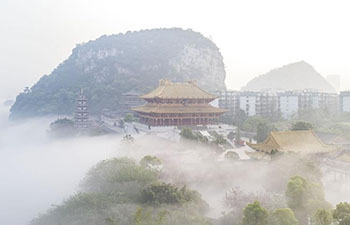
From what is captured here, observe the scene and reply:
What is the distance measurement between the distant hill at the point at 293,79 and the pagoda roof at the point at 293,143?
102 m

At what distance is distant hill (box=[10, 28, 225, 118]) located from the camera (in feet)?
241

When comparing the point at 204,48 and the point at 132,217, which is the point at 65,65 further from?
the point at 132,217

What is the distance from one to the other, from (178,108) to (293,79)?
105 m

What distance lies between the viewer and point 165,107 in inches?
1097

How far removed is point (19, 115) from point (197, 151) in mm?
64638

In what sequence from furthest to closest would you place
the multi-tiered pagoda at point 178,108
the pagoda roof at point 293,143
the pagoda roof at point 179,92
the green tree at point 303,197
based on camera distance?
the pagoda roof at point 179,92 < the multi-tiered pagoda at point 178,108 < the pagoda roof at point 293,143 < the green tree at point 303,197

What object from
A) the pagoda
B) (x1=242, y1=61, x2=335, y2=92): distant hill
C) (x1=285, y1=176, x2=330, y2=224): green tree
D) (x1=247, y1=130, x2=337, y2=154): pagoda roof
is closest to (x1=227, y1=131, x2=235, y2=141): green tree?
(x1=247, y1=130, x2=337, y2=154): pagoda roof

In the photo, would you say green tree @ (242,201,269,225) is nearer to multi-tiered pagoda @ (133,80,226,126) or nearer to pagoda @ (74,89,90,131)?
multi-tiered pagoda @ (133,80,226,126)

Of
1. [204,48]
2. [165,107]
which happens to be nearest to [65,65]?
[204,48]

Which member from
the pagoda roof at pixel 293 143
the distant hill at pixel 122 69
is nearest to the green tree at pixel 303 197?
the pagoda roof at pixel 293 143

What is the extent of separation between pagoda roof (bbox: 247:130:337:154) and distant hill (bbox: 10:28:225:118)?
5096 cm

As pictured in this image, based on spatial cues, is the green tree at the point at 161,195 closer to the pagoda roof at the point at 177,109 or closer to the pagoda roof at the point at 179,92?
the pagoda roof at the point at 177,109

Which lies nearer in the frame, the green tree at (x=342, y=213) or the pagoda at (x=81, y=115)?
the green tree at (x=342, y=213)

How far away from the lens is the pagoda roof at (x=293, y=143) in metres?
19.7
